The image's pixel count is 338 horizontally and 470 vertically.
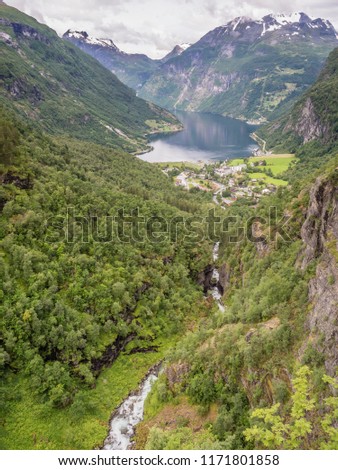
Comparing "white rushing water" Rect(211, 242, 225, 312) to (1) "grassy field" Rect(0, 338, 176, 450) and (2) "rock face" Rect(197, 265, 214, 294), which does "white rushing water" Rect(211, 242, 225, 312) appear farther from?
(1) "grassy field" Rect(0, 338, 176, 450)

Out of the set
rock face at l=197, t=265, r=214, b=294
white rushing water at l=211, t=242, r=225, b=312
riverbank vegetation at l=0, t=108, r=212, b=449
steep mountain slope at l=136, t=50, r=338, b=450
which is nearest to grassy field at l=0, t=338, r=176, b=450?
riverbank vegetation at l=0, t=108, r=212, b=449

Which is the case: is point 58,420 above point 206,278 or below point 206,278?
below

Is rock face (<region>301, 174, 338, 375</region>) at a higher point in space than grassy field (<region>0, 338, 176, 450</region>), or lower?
higher

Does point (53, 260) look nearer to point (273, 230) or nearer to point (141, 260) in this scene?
point (141, 260)

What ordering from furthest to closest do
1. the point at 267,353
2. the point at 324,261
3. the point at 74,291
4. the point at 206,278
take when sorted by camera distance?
the point at 206,278 < the point at 74,291 < the point at 324,261 < the point at 267,353

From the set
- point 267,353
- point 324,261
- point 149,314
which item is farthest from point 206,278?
point 267,353

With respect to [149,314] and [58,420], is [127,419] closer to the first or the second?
[58,420]

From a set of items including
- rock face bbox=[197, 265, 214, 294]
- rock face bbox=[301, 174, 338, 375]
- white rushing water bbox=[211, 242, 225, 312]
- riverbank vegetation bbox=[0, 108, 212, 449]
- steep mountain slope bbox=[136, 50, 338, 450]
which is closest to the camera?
steep mountain slope bbox=[136, 50, 338, 450]

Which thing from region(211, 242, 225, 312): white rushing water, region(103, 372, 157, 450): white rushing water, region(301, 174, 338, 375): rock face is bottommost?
region(103, 372, 157, 450): white rushing water
